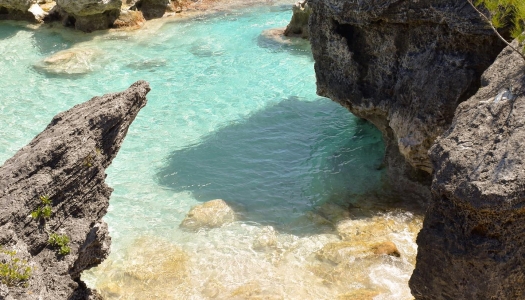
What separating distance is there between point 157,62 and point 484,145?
14558mm

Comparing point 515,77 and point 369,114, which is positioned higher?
point 515,77

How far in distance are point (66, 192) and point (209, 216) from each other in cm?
469

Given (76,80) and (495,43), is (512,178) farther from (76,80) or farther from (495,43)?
(76,80)

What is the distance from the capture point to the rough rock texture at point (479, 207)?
19.6 ft

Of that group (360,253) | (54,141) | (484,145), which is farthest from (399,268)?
(54,141)

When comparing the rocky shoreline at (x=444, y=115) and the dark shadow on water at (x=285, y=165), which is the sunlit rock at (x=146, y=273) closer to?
the dark shadow on water at (x=285, y=165)

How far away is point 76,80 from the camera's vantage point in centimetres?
1789

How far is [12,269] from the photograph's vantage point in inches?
222

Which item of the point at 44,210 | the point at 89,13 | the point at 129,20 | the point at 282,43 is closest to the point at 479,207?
the point at 44,210

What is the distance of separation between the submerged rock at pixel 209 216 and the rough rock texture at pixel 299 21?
11126 mm

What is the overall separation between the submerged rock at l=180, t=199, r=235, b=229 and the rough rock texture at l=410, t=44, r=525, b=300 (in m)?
4.93

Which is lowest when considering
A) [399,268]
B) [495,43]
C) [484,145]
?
[399,268]

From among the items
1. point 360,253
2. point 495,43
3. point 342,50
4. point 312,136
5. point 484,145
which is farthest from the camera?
point 312,136

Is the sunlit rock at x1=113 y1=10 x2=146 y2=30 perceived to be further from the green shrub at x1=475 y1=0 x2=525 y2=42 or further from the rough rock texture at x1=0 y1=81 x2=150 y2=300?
the green shrub at x1=475 y1=0 x2=525 y2=42
